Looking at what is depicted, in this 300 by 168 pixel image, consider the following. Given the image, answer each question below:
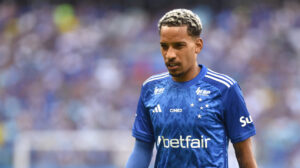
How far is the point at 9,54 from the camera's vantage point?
44.8 ft

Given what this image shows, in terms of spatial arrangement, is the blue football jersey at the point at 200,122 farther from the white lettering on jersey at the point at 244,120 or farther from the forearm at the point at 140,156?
the forearm at the point at 140,156

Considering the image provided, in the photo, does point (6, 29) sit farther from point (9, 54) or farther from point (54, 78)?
point (54, 78)

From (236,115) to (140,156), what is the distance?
63 cm

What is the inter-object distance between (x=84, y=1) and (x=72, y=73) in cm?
355

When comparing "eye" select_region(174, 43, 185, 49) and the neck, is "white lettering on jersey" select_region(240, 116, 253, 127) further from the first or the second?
"eye" select_region(174, 43, 185, 49)

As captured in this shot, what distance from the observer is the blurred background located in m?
10.7

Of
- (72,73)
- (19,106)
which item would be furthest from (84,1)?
(19,106)

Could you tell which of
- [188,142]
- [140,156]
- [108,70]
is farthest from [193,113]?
[108,70]

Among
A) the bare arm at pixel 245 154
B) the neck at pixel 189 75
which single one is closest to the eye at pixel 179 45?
the neck at pixel 189 75

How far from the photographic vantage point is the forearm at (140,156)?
3.17 metres

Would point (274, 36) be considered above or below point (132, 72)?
above

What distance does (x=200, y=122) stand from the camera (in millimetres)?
2932

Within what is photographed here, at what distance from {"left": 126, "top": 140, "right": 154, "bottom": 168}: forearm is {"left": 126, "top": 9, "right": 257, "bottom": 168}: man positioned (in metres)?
0.13

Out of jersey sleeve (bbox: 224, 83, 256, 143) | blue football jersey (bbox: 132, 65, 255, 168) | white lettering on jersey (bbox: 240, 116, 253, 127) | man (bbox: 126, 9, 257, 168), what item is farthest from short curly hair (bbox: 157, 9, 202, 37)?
white lettering on jersey (bbox: 240, 116, 253, 127)
